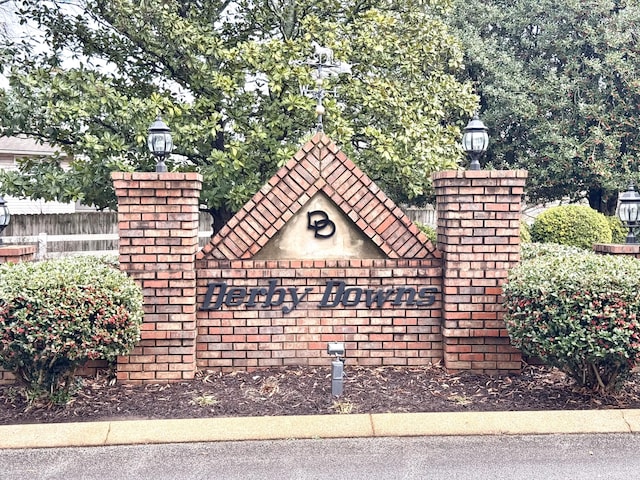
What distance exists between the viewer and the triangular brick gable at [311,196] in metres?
4.89

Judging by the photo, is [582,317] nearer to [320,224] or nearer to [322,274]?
[322,274]

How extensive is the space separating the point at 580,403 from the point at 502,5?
1395cm

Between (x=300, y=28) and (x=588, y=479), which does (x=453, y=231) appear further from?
(x=300, y=28)

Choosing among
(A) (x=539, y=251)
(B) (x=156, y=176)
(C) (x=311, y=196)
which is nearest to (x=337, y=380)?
(C) (x=311, y=196)

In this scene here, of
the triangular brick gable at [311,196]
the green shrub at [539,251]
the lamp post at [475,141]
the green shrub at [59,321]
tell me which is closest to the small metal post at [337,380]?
the triangular brick gable at [311,196]

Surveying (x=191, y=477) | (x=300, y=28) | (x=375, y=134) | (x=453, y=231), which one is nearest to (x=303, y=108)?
(x=375, y=134)

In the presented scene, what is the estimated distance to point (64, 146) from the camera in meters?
8.78

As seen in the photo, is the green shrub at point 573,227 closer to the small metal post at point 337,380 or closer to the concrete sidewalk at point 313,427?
the concrete sidewalk at point 313,427

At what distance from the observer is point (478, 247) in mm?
4797

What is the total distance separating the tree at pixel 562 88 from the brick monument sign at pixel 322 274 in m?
10.3

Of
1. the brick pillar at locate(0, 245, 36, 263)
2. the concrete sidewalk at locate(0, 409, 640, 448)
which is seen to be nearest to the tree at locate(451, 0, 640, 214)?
the concrete sidewalk at locate(0, 409, 640, 448)

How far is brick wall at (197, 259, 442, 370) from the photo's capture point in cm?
491

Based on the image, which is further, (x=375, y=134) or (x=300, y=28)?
(x=300, y=28)

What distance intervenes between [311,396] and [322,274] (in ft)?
3.58
